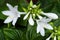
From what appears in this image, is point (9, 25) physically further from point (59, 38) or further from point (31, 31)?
point (59, 38)

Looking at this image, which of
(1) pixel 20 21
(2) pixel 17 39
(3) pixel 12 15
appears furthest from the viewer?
(1) pixel 20 21

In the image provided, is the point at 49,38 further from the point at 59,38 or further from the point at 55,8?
the point at 55,8

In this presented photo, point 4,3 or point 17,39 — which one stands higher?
point 4,3

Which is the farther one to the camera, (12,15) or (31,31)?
(31,31)

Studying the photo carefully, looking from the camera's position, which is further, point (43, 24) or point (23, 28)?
point (23, 28)

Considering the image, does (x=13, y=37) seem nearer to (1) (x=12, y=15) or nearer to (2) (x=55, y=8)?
(1) (x=12, y=15)

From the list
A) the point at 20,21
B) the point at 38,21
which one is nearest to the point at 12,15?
the point at 38,21

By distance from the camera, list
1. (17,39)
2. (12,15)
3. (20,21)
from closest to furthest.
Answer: (12,15) → (17,39) → (20,21)

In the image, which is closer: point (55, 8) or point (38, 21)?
point (38, 21)

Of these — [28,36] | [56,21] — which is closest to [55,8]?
[56,21]
